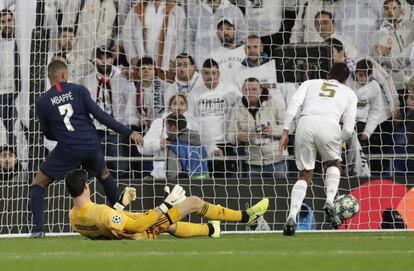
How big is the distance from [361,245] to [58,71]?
13.7 ft

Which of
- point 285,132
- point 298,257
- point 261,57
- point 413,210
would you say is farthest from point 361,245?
point 261,57

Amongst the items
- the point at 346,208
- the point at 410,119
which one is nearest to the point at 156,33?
the point at 410,119

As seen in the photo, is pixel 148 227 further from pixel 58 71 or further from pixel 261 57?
pixel 261 57

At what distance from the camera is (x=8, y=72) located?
1515cm

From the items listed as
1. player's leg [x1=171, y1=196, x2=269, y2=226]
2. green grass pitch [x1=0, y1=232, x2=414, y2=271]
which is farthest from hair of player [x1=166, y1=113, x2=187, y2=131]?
green grass pitch [x1=0, y1=232, x2=414, y2=271]

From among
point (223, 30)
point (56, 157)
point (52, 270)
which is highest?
point (223, 30)

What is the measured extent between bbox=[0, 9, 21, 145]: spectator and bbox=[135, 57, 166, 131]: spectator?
65.1 inches

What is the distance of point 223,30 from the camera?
15.8 meters

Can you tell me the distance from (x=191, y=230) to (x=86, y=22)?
5010 mm

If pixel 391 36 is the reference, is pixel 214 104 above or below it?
below

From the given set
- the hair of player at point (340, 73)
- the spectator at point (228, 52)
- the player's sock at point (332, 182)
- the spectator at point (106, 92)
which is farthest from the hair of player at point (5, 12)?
the player's sock at point (332, 182)

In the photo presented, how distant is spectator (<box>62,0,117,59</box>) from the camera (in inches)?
583

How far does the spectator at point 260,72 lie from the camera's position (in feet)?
50.4

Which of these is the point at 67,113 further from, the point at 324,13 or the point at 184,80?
the point at 324,13
